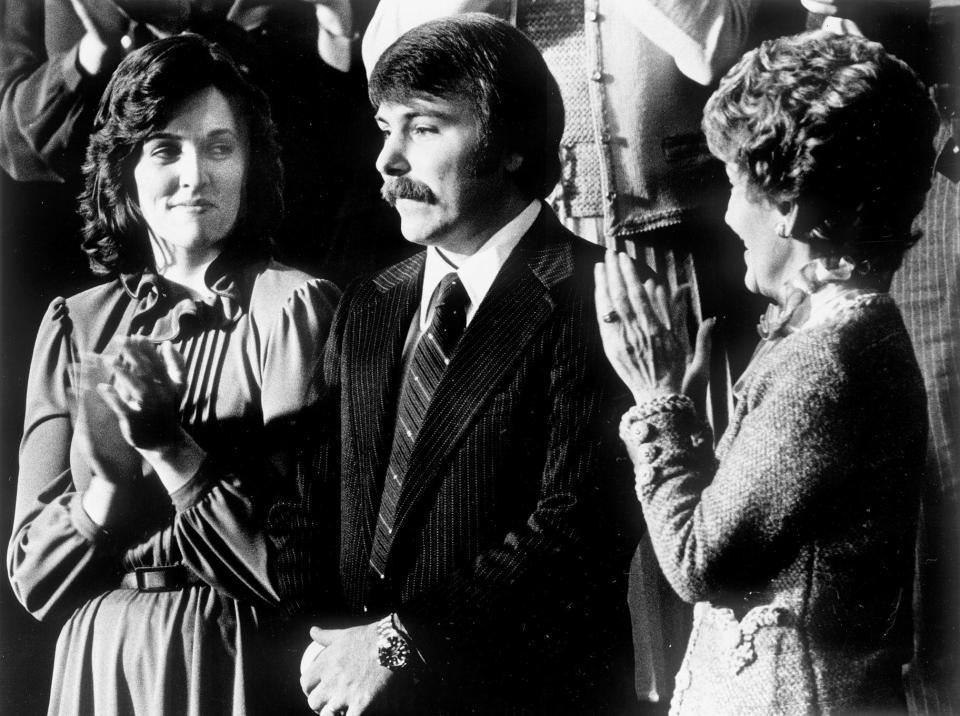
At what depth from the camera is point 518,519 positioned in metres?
2.10

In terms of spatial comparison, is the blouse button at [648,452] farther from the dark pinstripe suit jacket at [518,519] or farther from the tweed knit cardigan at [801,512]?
the dark pinstripe suit jacket at [518,519]

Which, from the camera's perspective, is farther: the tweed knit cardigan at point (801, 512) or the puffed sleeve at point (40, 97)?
the puffed sleeve at point (40, 97)

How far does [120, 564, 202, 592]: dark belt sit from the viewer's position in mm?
2303

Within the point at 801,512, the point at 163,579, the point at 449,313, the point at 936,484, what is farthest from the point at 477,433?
the point at 936,484

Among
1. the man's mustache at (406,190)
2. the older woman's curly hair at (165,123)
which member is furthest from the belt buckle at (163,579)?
the man's mustache at (406,190)

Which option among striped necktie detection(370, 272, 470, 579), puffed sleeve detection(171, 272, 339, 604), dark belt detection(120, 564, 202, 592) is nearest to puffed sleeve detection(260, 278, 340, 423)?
puffed sleeve detection(171, 272, 339, 604)

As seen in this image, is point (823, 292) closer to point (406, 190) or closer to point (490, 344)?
point (490, 344)

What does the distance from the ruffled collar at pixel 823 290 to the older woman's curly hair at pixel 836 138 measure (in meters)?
0.02

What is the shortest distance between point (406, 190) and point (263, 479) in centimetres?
66

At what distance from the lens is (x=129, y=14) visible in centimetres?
245

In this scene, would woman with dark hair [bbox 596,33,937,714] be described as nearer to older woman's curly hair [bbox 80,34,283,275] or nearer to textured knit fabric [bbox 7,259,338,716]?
textured knit fabric [bbox 7,259,338,716]

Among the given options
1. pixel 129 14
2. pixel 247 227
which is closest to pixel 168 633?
→ pixel 247 227

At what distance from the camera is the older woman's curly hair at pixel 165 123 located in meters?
2.37

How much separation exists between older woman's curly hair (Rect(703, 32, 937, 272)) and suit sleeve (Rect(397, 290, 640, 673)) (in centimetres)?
50
